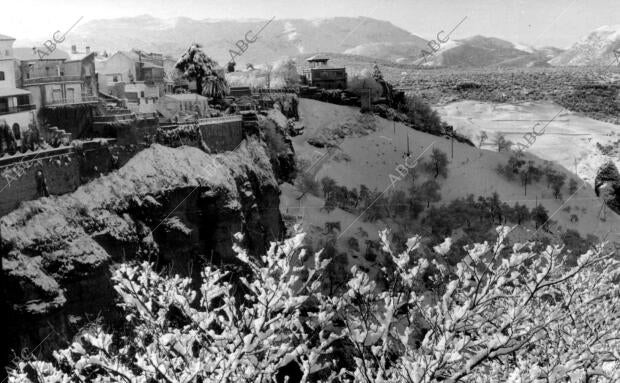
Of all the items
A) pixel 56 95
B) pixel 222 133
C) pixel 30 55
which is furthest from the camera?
pixel 30 55

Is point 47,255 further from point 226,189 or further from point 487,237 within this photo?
point 487,237

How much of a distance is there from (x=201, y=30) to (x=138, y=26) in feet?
46.5

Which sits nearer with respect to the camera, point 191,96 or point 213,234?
point 213,234

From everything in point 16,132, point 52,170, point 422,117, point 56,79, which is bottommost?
point 422,117

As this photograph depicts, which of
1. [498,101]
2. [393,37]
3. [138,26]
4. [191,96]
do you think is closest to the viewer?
[191,96]

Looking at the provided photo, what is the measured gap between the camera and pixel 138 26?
147 m

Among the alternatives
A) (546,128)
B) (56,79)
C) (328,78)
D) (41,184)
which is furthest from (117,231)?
(546,128)

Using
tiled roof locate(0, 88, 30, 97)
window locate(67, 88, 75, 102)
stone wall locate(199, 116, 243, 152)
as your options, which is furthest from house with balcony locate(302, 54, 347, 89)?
tiled roof locate(0, 88, 30, 97)

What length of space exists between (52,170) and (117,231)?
2566 millimetres

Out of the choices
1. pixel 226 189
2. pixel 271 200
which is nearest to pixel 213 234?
pixel 226 189

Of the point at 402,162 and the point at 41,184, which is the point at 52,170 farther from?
the point at 402,162

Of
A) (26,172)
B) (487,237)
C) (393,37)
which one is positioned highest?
(393,37)

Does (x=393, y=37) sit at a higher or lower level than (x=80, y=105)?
higher

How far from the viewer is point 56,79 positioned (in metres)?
24.8
